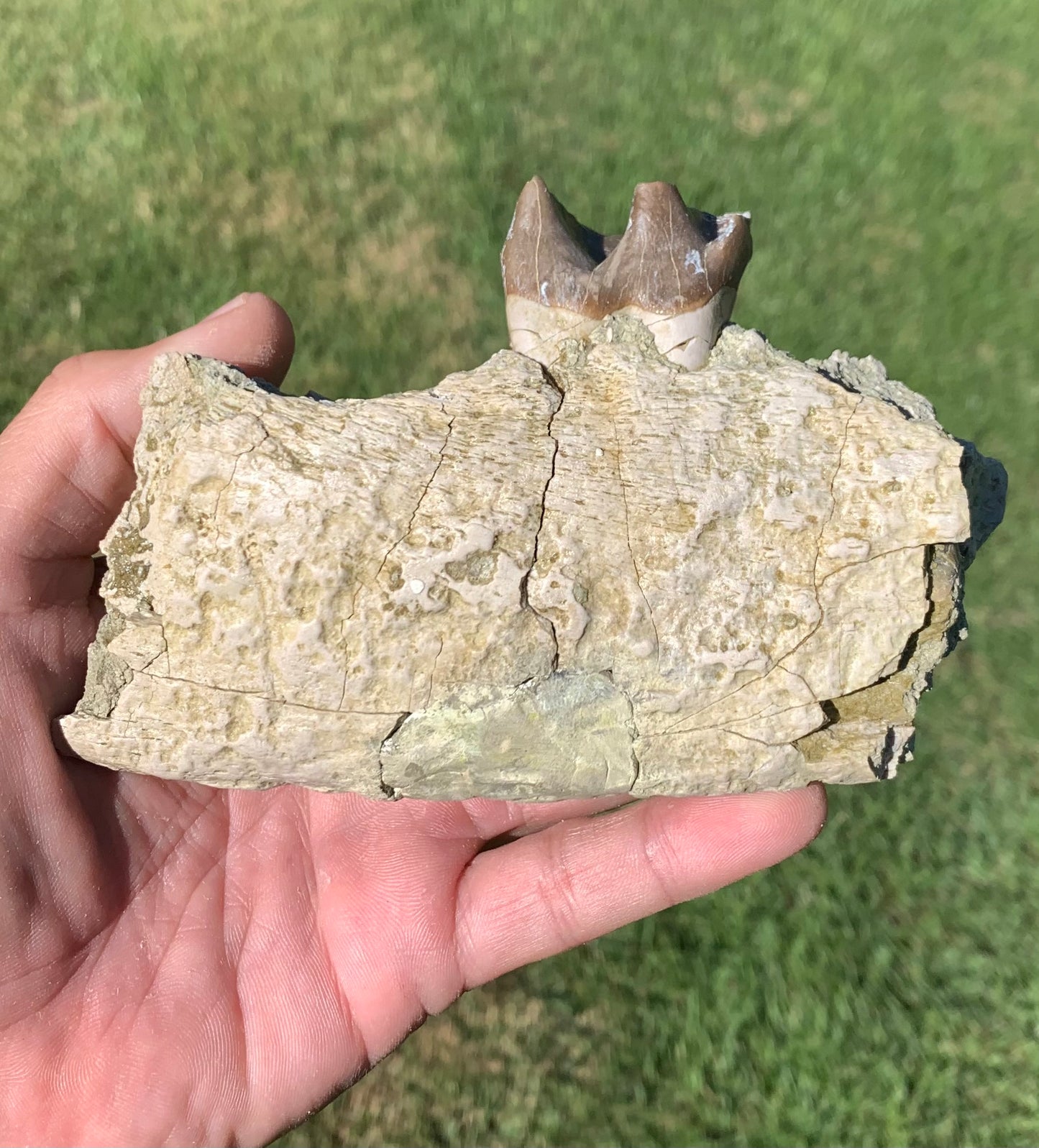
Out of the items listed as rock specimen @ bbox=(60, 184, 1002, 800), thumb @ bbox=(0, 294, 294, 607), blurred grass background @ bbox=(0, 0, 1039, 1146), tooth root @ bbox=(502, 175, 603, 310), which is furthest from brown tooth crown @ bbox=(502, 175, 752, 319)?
blurred grass background @ bbox=(0, 0, 1039, 1146)

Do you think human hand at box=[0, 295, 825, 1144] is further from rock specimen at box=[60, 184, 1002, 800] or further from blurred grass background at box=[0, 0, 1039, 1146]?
blurred grass background at box=[0, 0, 1039, 1146]

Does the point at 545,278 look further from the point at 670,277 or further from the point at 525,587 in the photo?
the point at 525,587

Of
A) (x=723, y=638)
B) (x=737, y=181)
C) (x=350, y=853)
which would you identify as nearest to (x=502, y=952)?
(x=350, y=853)

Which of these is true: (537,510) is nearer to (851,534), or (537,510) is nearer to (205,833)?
(851,534)

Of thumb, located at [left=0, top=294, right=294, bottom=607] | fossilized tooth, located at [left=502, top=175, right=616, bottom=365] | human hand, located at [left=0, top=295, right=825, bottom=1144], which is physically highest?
fossilized tooth, located at [left=502, top=175, right=616, bottom=365]

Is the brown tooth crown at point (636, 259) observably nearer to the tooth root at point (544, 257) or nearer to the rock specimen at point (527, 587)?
the tooth root at point (544, 257)

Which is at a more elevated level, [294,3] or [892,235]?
[294,3]

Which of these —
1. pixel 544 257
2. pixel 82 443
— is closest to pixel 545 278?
pixel 544 257
